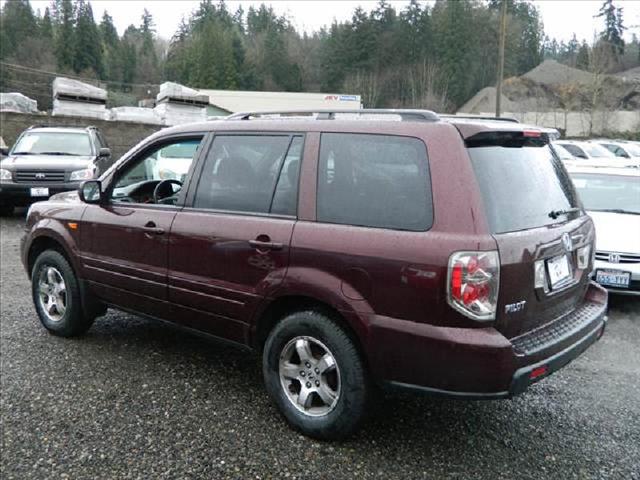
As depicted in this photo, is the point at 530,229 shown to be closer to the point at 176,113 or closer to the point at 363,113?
the point at 363,113

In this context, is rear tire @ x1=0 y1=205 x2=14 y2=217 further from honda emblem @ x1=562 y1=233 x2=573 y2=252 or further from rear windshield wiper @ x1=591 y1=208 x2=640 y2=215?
honda emblem @ x1=562 y1=233 x2=573 y2=252

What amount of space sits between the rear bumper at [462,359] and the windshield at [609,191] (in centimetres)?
449

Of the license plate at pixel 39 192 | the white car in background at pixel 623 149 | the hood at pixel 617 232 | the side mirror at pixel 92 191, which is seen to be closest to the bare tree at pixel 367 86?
the white car in background at pixel 623 149

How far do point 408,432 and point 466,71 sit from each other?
62805mm

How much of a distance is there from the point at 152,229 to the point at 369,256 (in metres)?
1.74

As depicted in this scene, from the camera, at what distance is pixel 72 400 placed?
3.52 m

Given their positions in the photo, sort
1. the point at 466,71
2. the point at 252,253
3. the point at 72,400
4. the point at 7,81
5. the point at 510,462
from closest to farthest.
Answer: the point at 510,462 → the point at 252,253 → the point at 72,400 → the point at 7,81 → the point at 466,71

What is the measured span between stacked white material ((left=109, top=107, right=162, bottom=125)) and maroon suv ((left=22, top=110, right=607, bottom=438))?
44.7 feet

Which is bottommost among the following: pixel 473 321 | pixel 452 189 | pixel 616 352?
pixel 616 352

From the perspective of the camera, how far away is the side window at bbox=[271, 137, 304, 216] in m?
3.13

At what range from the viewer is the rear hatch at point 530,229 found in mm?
2602

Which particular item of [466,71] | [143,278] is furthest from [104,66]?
[143,278]

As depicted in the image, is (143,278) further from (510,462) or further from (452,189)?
(510,462)

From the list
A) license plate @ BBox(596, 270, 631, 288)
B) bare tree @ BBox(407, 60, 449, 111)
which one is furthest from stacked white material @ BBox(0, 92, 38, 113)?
bare tree @ BBox(407, 60, 449, 111)
